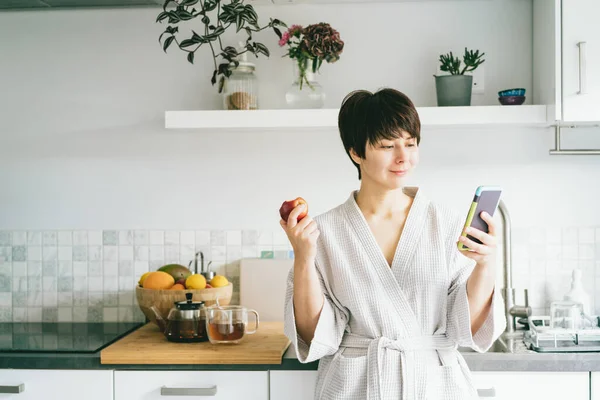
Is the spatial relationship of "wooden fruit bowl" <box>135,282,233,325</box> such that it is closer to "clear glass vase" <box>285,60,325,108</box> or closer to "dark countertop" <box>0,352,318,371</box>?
"dark countertop" <box>0,352,318,371</box>

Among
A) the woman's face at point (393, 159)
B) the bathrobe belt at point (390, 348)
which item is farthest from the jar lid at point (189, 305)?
the woman's face at point (393, 159)

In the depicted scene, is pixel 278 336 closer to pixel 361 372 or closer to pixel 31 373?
pixel 361 372

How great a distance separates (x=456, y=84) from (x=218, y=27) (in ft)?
2.79

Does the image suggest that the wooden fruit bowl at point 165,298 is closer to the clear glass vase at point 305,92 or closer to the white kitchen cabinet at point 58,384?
the white kitchen cabinet at point 58,384

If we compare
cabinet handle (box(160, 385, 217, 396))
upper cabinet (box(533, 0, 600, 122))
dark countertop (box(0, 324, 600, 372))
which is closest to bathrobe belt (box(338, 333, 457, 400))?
dark countertop (box(0, 324, 600, 372))

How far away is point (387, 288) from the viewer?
180 cm

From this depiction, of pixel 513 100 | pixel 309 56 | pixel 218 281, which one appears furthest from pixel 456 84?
pixel 218 281

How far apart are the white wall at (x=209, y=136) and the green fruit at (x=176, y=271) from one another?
209mm

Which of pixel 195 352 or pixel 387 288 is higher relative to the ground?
pixel 387 288

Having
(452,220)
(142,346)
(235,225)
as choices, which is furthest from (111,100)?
(452,220)

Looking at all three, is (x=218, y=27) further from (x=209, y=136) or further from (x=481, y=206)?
(x=481, y=206)

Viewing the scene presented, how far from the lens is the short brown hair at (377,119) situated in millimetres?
1720

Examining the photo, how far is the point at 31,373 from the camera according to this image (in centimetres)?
210

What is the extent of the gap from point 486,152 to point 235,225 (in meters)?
0.99
